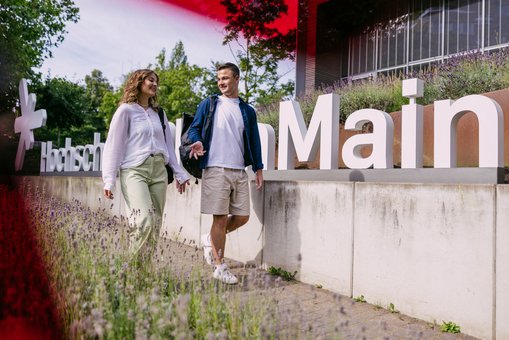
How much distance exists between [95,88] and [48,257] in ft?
75.8

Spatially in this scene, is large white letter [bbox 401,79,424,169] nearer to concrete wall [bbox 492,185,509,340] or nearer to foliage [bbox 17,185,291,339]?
concrete wall [bbox 492,185,509,340]

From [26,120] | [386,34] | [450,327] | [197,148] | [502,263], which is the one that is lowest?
[450,327]

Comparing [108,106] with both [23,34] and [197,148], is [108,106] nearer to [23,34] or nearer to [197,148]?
[23,34]

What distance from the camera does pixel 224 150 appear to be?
4418mm

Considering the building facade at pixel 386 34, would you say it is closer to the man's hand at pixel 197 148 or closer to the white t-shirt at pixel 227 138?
the white t-shirt at pixel 227 138

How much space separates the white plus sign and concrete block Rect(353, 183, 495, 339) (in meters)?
12.0

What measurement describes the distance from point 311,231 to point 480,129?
5.71ft

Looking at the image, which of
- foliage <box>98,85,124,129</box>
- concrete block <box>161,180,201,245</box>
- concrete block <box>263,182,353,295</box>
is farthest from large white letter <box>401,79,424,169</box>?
foliage <box>98,85,124,129</box>

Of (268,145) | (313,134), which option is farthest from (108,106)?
(313,134)

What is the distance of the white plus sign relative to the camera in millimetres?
14005

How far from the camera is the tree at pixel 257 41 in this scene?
9469mm

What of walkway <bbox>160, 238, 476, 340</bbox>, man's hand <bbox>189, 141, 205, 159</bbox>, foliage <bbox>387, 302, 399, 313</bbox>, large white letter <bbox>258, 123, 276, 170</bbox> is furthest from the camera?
large white letter <bbox>258, 123, 276, 170</bbox>

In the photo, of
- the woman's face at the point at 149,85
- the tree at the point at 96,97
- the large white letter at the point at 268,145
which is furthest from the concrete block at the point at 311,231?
the tree at the point at 96,97

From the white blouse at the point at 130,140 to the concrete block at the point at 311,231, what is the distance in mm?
1363
